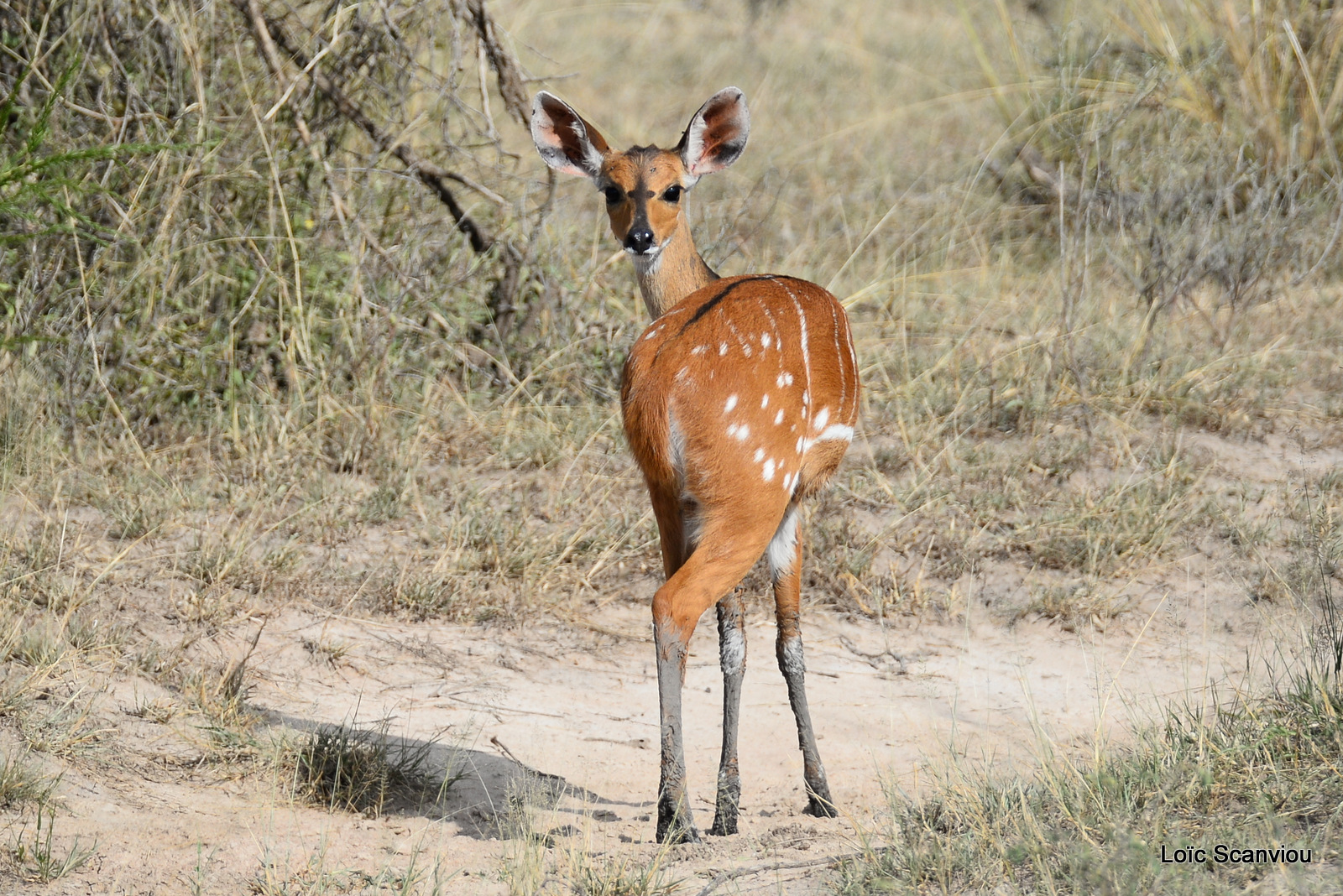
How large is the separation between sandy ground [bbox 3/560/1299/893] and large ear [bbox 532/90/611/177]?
1.64 m

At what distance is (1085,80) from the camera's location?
26.1 ft

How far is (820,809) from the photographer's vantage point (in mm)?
3883

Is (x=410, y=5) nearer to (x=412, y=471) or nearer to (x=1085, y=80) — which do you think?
(x=412, y=471)

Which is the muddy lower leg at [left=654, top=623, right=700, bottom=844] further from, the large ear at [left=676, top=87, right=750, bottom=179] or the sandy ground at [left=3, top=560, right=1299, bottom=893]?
the large ear at [left=676, top=87, right=750, bottom=179]

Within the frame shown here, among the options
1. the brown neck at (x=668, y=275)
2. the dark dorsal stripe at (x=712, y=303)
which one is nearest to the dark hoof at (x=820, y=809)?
the dark dorsal stripe at (x=712, y=303)

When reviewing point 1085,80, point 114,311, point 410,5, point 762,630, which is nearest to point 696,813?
point 762,630

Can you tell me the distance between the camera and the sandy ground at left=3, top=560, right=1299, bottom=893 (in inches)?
138

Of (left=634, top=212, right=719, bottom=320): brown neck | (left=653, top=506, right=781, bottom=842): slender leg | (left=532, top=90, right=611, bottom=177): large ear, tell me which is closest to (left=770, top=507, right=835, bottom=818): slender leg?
(left=653, top=506, right=781, bottom=842): slender leg

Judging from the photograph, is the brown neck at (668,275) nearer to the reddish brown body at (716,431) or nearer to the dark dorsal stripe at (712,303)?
the dark dorsal stripe at (712,303)

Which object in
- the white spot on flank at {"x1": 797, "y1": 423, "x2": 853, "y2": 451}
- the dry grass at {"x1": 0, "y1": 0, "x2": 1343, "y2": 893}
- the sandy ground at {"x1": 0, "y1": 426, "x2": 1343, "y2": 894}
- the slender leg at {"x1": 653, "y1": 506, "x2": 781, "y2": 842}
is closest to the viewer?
the slender leg at {"x1": 653, "y1": 506, "x2": 781, "y2": 842}

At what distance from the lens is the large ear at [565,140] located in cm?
443

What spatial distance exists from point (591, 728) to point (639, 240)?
158 centimetres

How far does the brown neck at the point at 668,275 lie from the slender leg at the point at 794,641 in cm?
83

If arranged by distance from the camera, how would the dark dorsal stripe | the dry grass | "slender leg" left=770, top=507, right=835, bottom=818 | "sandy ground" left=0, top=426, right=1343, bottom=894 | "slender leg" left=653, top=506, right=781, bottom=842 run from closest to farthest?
"slender leg" left=653, top=506, right=781, bottom=842, "sandy ground" left=0, top=426, right=1343, bottom=894, the dark dorsal stripe, "slender leg" left=770, top=507, right=835, bottom=818, the dry grass
